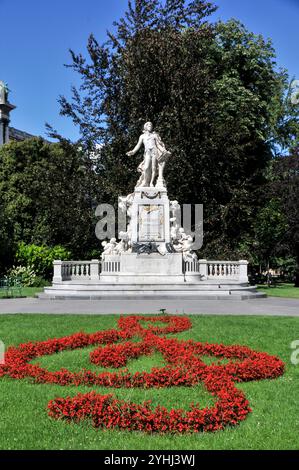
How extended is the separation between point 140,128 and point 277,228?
11.1 meters

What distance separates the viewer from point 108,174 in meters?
33.6

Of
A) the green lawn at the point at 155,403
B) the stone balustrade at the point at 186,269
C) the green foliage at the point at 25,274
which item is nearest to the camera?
the green lawn at the point at 155,403

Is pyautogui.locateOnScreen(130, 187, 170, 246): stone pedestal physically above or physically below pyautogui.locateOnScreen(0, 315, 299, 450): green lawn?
above

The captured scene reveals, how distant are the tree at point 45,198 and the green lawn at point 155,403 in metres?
22.4

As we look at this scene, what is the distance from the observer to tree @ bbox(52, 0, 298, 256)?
107 ft

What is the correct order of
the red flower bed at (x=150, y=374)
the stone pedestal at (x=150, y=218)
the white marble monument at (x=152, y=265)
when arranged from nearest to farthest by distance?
the red flower bed at (x=150, y=374) < the white marble monument at (x=152, y=265) < the stone pedestal at (x=150, y=218)

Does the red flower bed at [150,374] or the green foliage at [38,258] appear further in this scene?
the green foliage at [38,258]

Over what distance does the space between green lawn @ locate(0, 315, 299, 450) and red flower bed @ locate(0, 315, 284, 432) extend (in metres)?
0.15

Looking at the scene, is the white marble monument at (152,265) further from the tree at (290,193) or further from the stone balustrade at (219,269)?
the tree at (290,193)

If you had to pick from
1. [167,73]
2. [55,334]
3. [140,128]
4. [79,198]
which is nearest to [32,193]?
[79,198]

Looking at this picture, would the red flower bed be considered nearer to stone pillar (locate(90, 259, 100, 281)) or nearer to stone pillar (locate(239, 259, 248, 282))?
stone pillar (locate(239, 259, 248, 282))

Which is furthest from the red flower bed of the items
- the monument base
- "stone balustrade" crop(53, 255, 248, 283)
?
"stone balustrade" crop(53, 255, 248, 283)

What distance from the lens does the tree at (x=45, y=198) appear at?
33.1 metres

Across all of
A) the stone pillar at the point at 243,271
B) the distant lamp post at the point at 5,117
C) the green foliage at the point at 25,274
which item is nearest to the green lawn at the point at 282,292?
the stone pillar at the point at 243,271
